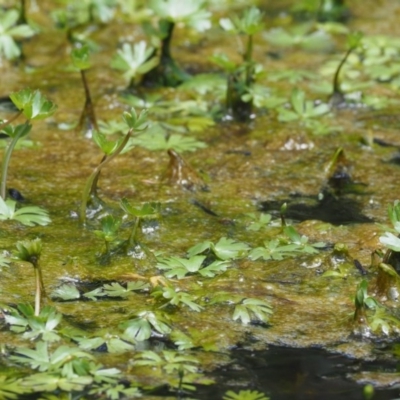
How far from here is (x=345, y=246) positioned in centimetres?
326

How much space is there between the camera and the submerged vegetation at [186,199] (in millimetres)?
2797

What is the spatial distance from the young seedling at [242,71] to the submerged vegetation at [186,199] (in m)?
0.01

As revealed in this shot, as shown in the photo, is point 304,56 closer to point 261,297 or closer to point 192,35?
point 192,35

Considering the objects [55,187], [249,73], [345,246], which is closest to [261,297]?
[345,246]

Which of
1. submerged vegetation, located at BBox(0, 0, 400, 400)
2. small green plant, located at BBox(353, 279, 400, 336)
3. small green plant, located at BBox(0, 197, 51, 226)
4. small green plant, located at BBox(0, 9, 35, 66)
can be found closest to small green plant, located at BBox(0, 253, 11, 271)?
submerged vegetation, located at BBox(0, 0, 400, 400)

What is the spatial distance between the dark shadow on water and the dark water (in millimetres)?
957

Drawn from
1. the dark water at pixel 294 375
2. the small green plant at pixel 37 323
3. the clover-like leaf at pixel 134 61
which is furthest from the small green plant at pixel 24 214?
the clover-like leaf at pixel 134 61

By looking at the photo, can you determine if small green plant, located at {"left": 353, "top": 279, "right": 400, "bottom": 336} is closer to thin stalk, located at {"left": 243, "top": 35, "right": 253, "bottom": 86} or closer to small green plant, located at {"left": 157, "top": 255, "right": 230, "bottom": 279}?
small green plant, located at {"left": 157, "top": 255, "right": 230, "bottom": 279}

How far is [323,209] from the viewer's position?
12.4 feet

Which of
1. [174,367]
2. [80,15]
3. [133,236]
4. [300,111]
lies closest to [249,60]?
[300,111]

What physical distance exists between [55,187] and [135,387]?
146 cm

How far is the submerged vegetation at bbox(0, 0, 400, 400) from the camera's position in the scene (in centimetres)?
280

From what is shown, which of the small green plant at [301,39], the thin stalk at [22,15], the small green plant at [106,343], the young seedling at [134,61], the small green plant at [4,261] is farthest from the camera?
the small green plant at [301,39]

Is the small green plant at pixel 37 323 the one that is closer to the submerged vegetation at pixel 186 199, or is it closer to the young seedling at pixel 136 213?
the submerged vegetation at pixel 186 199
